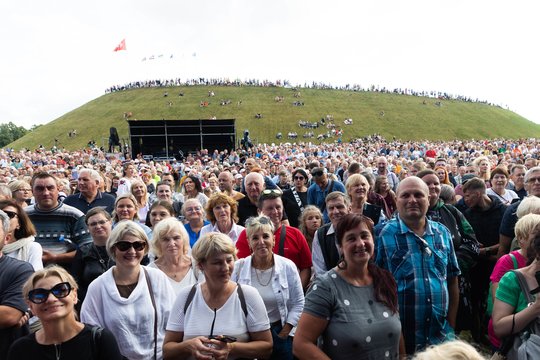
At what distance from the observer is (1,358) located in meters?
3.21

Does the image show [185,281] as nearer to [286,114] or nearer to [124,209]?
[124,209]

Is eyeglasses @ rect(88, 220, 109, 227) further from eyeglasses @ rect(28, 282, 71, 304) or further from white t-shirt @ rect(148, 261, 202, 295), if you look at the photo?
eyeglasses @ rect(28, 282, 71, 304)

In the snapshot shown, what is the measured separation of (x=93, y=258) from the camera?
4.18m

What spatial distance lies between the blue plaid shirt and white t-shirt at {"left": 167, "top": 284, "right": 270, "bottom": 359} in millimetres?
1048

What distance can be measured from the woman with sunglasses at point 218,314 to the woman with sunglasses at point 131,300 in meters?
0.31

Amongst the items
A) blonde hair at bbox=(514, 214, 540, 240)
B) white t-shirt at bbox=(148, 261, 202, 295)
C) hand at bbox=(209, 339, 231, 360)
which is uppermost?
blonde hair at bbox=(514, 214, 540, 240)

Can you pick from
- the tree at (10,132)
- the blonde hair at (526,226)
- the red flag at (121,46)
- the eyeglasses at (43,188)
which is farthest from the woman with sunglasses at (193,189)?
the tree at (10,132)

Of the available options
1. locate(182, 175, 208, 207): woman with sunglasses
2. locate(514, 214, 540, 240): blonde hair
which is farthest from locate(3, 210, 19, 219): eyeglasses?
locate(514, 214, 540, 240): blonde hair

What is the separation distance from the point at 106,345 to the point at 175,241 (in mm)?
1458

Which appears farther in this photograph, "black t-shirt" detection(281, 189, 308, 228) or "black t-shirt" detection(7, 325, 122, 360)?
"black t-shirt" detection(281, 189, 308, 228)

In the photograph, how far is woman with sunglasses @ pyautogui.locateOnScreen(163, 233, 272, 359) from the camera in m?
3.03

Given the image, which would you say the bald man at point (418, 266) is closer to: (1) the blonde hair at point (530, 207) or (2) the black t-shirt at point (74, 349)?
(1) the blonde hair at point (530, 207)

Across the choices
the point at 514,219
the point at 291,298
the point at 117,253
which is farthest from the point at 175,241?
the point at 514,219

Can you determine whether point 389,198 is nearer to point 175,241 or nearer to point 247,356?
point 175,241
